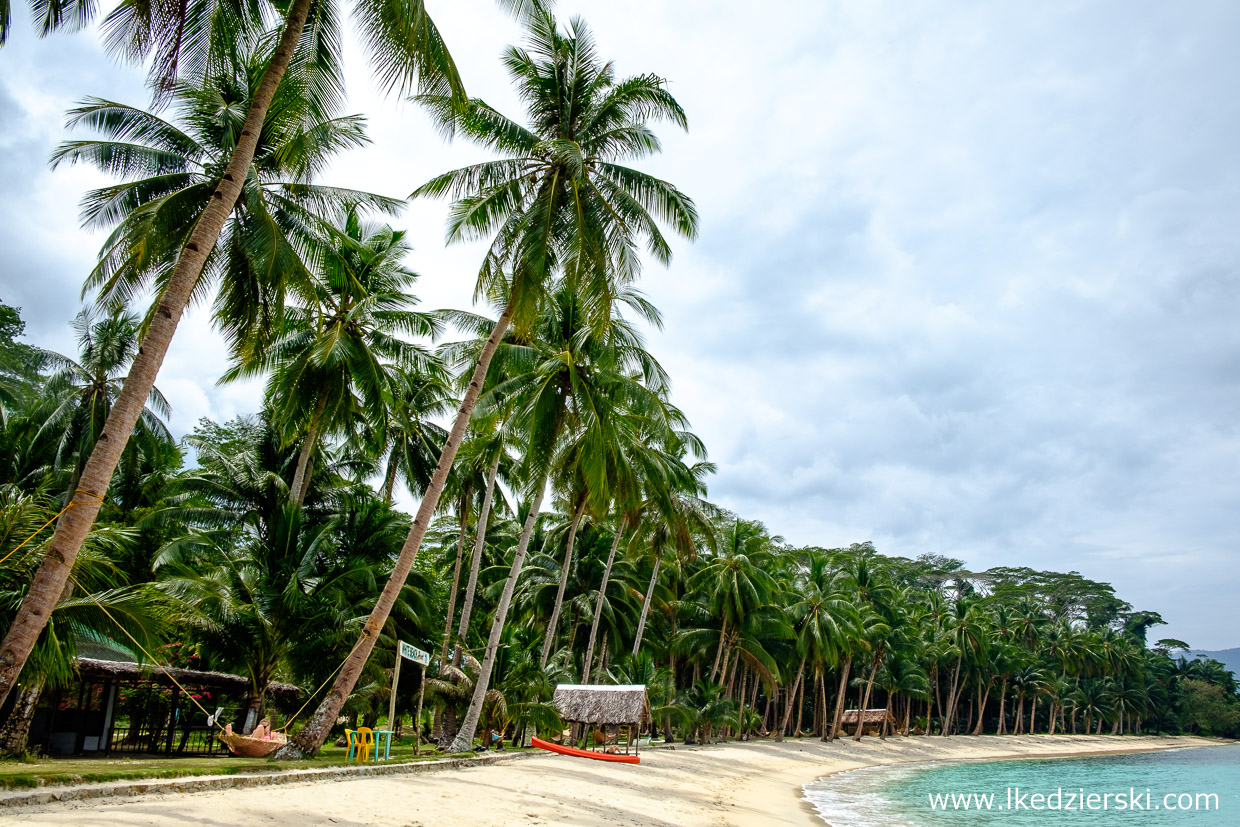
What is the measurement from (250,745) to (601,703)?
1086 cm

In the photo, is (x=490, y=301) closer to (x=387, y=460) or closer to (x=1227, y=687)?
(x=387, y=460)

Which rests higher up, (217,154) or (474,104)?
(474,104)

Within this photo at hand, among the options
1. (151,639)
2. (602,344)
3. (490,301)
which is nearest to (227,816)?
(151,639)

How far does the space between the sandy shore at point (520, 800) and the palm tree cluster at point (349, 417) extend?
184cm

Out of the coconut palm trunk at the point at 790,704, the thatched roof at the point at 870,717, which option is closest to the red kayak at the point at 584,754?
the coconut palm trunk at the point at 790,704

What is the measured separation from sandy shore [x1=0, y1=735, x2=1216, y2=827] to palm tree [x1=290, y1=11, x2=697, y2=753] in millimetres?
5847

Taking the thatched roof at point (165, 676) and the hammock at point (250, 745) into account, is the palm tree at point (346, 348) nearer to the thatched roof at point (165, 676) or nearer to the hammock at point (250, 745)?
the thatched roof at point (165, 676)

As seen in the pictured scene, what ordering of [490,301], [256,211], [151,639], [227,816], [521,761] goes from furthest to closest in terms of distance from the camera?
[521,761]
[490,301]
[256,211]
[151,639]
[227,816]

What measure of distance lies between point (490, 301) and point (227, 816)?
34.5 feet

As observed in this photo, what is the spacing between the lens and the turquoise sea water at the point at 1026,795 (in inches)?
758

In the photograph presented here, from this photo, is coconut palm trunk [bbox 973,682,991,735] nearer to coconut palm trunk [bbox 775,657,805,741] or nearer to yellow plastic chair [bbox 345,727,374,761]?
coconut palm trunk [bbox 775,657,805,741]

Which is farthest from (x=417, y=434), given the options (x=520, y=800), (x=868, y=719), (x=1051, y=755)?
(x=1051, y=755)

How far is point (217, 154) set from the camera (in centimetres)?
1452

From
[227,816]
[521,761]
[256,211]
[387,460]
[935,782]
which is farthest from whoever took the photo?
[935,782]
